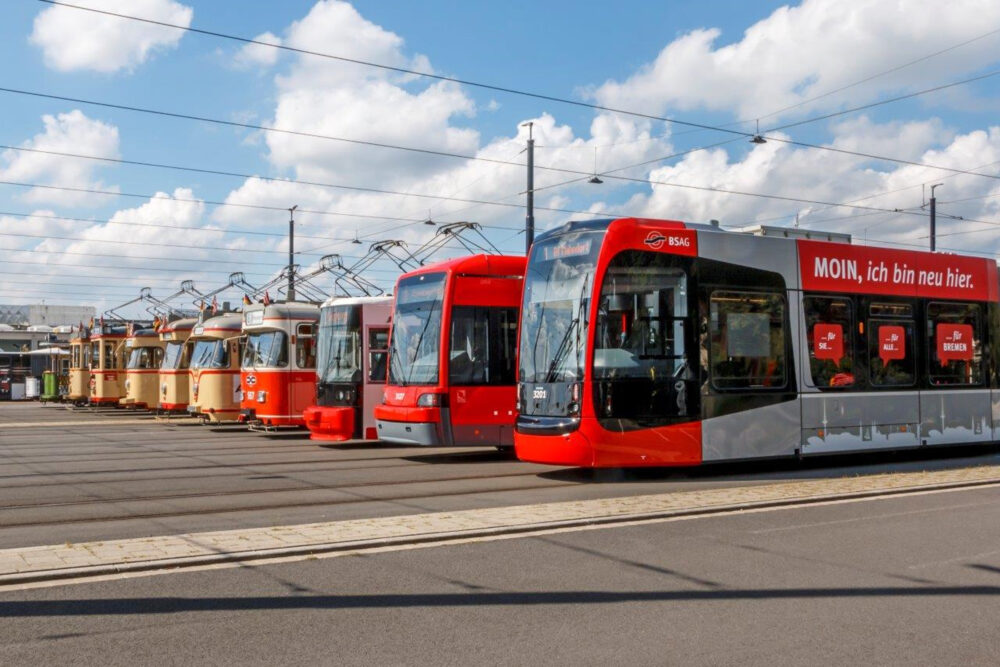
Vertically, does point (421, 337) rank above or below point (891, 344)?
above

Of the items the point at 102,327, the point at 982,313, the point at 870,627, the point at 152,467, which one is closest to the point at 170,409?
the point at 102,327

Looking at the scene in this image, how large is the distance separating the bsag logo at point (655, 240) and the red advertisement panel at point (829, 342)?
311cm

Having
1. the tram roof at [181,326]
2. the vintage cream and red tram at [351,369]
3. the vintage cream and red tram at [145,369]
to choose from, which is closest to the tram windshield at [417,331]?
the vintage cream and red tram at [351,369]

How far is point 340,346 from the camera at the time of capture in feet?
63.2

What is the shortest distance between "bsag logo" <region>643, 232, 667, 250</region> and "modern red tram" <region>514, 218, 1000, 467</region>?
0.07 feet

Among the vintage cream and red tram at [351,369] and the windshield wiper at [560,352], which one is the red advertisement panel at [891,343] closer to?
the windshield wiper at [560,352]

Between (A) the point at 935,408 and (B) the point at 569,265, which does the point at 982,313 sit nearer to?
(A) the point at 935,408

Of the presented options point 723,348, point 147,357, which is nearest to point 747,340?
point 723,348

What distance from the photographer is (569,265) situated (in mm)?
13211

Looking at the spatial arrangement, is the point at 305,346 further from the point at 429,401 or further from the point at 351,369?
the point at 429,401

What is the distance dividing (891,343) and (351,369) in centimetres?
938

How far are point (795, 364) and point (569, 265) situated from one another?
3.74m

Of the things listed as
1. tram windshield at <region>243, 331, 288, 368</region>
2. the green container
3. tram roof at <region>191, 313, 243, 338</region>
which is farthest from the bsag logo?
the green container

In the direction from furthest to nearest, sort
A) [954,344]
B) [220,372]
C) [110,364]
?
[110,364] → [220,372] → [954,344]
